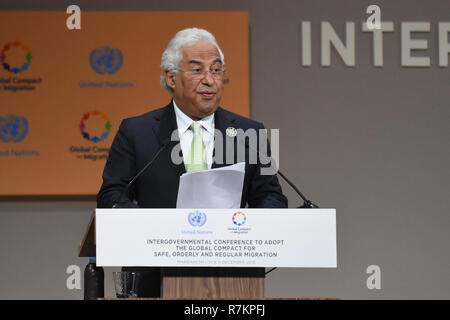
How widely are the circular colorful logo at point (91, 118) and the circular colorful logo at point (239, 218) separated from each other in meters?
2.80

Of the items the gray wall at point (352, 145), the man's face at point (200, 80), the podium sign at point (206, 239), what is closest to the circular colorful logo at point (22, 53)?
the gray wall at point (352, 145)

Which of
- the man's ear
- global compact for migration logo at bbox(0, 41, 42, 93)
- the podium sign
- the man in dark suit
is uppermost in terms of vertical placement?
global compact for migration logo at bbox(0, 41, 42, 93)

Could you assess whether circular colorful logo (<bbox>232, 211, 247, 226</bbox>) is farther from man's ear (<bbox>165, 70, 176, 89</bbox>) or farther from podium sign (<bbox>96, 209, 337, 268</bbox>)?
man's ear (<bbox>165, 70, 176, 89</bbox>)

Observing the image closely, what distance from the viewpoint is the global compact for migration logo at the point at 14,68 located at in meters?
4.88

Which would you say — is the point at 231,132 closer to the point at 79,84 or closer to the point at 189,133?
the point at 189,133

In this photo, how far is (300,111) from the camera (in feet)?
16.4

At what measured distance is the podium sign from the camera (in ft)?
7.16

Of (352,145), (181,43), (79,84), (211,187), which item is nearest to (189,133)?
(181,43)

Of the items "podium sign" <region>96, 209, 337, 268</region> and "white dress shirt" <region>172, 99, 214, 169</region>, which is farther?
"white dress shirt" <region>172, 99, 214, 169</region>

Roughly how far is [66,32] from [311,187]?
1885 millimetres

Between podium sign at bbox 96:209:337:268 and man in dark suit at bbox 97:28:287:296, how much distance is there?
2.12 feet

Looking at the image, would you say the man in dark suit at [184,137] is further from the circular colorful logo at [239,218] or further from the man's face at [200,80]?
the circular colorful logo at [239,218]

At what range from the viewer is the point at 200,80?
9.92 feet

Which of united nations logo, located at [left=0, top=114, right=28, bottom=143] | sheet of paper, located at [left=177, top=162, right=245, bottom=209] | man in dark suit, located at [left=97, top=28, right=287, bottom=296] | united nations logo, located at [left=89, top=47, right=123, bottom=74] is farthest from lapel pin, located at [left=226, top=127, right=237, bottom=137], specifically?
united nations logo, located at [left=0, top=114, right=28, bottom=143]
